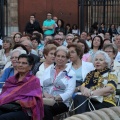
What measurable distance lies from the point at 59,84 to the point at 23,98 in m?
0.98

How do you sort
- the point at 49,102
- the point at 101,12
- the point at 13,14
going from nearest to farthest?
the point at 49,102 < the point at 101,12 < the point at 13,14

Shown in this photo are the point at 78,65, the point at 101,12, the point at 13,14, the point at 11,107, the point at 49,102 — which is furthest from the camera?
the point at 13,14

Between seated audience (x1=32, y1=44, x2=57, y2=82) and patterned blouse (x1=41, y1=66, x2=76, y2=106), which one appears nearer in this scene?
patterned blouse (x1=41, y1=66, x2=76, y2=106)

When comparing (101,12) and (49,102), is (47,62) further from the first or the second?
(101,12)

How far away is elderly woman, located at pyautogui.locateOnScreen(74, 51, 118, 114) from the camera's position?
26.3 feet

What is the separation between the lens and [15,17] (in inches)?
1025

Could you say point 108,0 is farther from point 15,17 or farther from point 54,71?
point 54,71

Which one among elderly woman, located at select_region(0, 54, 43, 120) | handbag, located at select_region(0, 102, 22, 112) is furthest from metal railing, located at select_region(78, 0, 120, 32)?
handbag, located at select_region(0, 102, 22, 112)

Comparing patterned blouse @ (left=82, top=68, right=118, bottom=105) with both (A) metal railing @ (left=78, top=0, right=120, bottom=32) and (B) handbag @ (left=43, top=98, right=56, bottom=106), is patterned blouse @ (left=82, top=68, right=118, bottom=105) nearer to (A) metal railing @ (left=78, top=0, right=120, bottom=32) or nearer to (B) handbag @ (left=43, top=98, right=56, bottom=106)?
(B) handbag @ (left=43, top=98, right=56, bottom=106)

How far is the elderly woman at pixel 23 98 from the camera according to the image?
7500 millimetres

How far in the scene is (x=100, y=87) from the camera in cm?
820

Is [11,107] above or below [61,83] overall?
below

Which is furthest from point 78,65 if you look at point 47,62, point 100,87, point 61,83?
point 100,87

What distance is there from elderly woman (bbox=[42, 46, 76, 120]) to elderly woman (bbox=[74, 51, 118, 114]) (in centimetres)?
18
